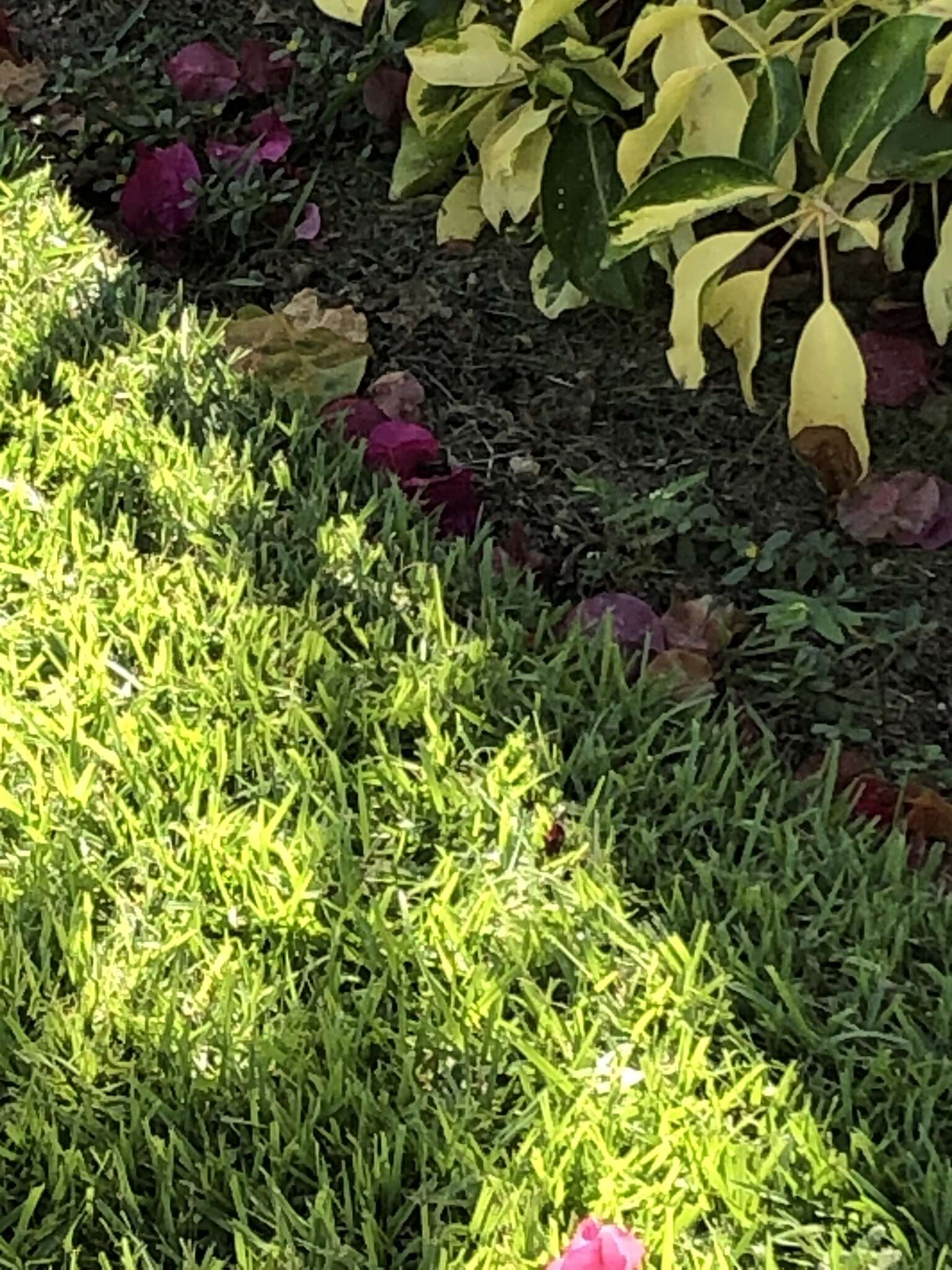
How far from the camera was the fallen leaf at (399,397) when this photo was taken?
207cm

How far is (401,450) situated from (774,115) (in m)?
0.56

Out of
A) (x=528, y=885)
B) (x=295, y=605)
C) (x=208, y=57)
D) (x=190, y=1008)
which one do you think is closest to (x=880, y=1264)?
(x=528, y=885)

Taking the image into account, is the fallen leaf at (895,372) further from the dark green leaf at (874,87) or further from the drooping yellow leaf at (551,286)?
the dark green leaf at (874,87)

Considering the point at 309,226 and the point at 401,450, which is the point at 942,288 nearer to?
the point at 401,450

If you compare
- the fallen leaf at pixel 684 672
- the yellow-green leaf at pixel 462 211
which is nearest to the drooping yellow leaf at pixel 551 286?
the yellow-green leaf at pixel 462 211

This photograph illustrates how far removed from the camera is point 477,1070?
1.31 m

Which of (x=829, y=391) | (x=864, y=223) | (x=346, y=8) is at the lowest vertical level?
(x=829, y=391)

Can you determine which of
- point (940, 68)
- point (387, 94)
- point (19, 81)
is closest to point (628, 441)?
point (940, 68)

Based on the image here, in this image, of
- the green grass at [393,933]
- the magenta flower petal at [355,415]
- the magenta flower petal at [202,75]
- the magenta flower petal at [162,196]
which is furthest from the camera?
the magenta flower petal at [202,75]

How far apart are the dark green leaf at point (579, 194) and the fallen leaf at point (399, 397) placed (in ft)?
0.83

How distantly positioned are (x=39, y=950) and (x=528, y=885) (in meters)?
0.41

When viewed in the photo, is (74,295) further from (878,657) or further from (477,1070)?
(477,1070)

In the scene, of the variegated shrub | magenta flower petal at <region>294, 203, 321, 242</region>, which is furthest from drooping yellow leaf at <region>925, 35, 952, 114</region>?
magenta flower petal at <region>294, 203, 321, 242</region>

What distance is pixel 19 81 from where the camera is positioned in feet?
8.86
